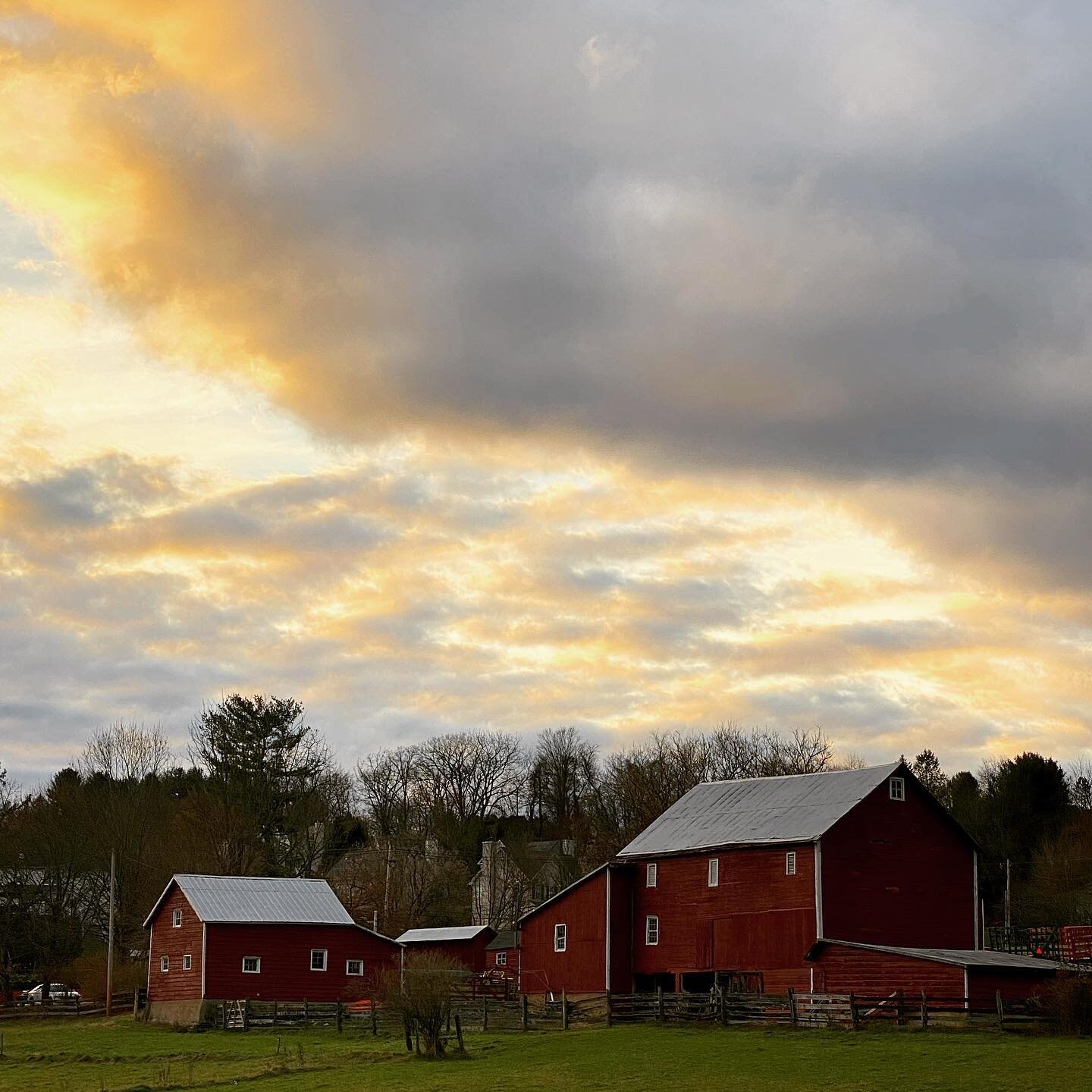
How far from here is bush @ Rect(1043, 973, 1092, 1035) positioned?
38281 mm

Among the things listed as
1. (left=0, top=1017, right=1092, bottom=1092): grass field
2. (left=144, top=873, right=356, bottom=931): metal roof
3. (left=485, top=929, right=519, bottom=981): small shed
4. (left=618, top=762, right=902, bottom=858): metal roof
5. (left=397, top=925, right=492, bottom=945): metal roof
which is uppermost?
(left=618, top=762, right=902, bottom=858): metal roof

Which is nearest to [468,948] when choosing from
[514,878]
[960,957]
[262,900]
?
[262,900]

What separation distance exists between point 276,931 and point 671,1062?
93.7ft

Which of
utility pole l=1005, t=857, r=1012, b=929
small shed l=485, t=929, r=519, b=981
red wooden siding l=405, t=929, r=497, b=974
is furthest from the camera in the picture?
utility pole l=1005, t=857, r=1012, b=929

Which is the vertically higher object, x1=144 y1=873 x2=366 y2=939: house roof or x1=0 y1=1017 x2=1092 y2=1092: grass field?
x1=144 y1=873 x2=366 y2=939: house roof

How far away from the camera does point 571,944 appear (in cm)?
5734

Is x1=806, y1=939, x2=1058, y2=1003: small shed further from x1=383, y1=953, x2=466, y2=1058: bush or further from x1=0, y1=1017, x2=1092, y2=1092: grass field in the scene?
x1=383, y1=953, x2=466, y2=1058: bush

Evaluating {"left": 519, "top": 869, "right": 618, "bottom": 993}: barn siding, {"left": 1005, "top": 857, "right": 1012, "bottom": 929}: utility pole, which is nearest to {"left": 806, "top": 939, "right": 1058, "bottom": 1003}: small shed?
{"left": 519, "top": 869, "right": 618, "bottom": 993}: barn siding

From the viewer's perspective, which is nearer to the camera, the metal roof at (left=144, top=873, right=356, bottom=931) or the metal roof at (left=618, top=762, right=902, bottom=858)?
the metal roof at (left=618, top=762, right=902, bottom=858)

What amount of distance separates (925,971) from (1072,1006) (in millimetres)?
5730

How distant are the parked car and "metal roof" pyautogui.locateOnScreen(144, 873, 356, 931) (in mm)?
9122

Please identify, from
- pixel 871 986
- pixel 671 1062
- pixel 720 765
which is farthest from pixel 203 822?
pixel 671 1062

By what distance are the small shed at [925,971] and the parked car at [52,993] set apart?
37.1 meters

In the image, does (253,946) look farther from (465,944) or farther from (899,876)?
(899,876)
